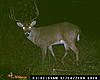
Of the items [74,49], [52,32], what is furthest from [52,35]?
[74,49]

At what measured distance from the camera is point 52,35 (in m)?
3.76

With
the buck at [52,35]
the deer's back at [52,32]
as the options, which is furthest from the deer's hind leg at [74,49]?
the deer's back at [52,32]

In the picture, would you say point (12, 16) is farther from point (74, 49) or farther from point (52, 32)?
point (74, 49)

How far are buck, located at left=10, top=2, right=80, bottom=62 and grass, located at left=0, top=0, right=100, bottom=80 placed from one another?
0.10 metres

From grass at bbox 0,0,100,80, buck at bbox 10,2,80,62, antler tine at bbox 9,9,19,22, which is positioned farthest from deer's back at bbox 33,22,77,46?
antler tine at bbox 9,9,19,22

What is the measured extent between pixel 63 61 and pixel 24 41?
59cm

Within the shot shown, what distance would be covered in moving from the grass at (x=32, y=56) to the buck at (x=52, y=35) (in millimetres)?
102

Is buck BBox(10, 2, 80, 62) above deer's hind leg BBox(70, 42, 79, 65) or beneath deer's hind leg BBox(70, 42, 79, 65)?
above

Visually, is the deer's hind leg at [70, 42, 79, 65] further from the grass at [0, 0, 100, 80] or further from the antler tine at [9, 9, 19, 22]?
the antler tine at [9, 9, 19, 22]

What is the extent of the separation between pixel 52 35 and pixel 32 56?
16.2 inches

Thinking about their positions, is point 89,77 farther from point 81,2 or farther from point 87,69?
point 81,2

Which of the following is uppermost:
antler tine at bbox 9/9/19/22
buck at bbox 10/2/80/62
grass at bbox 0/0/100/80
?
antler tine at bbox 9/9/19/22

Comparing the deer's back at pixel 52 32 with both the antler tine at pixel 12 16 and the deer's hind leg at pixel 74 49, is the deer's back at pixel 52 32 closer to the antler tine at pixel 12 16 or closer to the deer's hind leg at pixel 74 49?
the deer's hind leg at pixel 74 49

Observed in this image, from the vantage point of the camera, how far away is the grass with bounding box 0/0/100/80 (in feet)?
12.1
